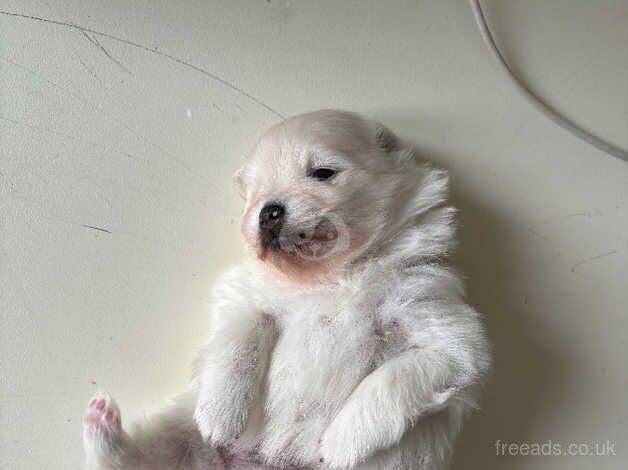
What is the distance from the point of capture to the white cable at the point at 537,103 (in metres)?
1.79

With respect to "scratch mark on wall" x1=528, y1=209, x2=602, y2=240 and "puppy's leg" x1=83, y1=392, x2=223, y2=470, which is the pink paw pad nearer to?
"puppy's leg" x1=83, y1=392, x2=223, y2=470

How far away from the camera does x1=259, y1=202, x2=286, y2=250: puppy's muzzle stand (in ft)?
4.58

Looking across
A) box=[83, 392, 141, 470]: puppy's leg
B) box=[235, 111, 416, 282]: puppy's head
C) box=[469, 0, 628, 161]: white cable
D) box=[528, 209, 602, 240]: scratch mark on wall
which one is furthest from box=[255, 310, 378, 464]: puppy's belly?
box=[469, 0, 628, 161]: white cable

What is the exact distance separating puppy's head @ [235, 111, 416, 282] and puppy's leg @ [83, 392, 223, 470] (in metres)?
0.45

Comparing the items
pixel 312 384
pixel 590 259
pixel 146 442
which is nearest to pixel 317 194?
pixel 312 384

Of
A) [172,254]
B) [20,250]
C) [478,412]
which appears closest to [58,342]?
[20,250]

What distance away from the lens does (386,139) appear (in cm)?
162

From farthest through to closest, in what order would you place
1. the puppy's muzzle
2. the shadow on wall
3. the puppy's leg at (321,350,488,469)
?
the shadow on wall < the puppy's muzzle < the puppy's leg at (321,350,488,469)

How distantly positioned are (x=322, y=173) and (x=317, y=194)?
0.08 m

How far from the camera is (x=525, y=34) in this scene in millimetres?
1858

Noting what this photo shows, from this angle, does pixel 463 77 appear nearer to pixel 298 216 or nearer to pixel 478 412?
pixel 298 216

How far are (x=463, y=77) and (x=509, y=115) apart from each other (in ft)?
0.60

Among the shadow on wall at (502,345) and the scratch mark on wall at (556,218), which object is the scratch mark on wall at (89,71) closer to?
the shadow on wall at (502,345)

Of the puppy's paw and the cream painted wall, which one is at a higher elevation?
the cream painted wall
